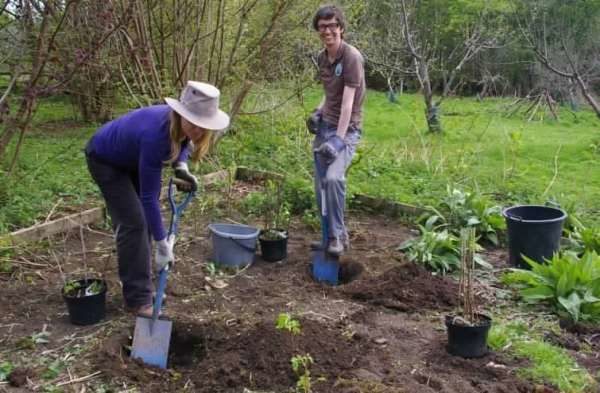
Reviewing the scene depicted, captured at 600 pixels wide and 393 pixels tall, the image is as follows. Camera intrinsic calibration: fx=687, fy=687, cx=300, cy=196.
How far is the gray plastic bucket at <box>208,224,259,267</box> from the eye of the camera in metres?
5.03

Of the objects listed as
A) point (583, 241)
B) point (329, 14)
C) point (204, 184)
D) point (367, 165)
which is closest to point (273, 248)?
point (329, 14)

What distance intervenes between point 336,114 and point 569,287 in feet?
6.61

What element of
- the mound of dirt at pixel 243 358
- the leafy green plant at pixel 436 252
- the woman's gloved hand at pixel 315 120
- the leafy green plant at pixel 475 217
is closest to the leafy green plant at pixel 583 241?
the leafy green plant at pixel 475 217

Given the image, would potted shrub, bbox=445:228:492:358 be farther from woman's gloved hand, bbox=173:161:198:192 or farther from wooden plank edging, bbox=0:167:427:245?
wooden plank edging, bbox=0:167:427:245

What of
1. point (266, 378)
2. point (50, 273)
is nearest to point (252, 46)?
point (50, 273)

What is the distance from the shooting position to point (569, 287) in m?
4.38

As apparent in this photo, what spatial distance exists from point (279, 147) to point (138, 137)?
16.6 ft

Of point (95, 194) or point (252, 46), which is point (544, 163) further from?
point (95, 194)

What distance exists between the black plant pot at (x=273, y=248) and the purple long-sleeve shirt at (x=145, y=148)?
147cm

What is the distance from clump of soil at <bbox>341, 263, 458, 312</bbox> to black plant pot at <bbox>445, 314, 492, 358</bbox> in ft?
2.31

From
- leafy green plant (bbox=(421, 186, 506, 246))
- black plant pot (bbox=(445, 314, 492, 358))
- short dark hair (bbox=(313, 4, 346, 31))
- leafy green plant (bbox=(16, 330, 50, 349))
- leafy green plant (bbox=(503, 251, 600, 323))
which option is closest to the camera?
black plant pot (bbox=(445, 314, 492, 358))

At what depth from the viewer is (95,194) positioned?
660 cm

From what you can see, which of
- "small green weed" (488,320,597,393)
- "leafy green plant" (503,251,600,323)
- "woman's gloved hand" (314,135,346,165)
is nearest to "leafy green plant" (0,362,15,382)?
"woman's gloved hand" (314,135,346,165)

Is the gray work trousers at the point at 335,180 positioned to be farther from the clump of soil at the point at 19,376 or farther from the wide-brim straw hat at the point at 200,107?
the clump of soil at the point at 19,376
